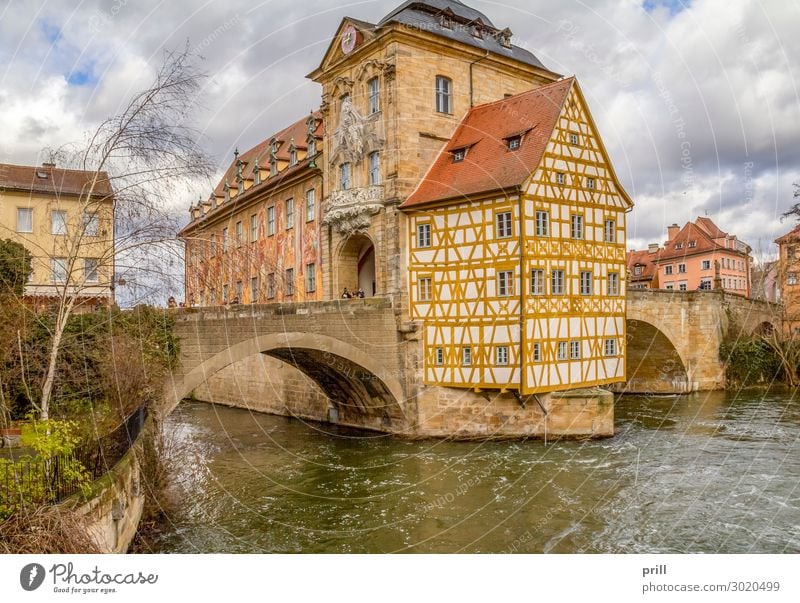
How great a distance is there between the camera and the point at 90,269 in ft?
21.5

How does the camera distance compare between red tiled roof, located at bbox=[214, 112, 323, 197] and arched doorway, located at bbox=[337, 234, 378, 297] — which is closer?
arched doorway, located at bbox=[337, 234, 378, 297]

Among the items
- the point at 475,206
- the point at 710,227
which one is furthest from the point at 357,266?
the point at 710,227

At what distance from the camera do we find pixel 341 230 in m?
17.6

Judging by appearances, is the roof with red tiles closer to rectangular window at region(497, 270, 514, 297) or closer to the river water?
the river water

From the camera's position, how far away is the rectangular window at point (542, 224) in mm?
14594

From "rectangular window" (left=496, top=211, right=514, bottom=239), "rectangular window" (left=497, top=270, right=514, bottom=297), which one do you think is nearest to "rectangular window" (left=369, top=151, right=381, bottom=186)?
"rectangular window" (left=496, top=211, right=514, bottom=239)

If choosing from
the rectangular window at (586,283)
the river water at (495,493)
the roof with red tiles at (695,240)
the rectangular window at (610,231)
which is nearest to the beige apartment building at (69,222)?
the river water at (495,493)

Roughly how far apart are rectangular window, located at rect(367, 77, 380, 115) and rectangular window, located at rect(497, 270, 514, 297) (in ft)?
16.5

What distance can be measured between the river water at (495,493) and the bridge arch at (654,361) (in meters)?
6.01

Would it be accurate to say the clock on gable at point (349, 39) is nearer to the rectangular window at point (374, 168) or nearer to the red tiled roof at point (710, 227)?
the rectangular window at point (374, 168)

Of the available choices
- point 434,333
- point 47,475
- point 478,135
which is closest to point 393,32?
point 478,135

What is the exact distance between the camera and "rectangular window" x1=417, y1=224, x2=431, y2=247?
1587 cm

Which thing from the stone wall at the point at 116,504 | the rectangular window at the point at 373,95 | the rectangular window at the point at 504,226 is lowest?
the stone wall at the point at 116,504

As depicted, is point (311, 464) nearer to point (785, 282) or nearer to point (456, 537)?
point (456, 537)
